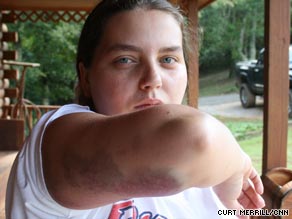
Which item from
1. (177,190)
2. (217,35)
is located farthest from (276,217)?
(217,35)

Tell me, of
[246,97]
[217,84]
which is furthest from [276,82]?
[217,84]

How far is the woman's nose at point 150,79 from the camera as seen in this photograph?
719mm

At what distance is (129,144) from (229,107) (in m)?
13.6

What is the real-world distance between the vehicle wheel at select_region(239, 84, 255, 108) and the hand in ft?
39.3

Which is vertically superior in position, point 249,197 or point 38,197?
point 38,197

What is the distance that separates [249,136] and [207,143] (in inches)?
374

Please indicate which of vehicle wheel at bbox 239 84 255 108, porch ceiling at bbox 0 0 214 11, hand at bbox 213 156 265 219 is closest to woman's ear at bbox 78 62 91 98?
hand at bbox 213 156 265 219

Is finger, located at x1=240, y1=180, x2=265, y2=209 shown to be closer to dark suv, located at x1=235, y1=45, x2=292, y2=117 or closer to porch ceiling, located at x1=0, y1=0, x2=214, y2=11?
porch ceiling, located at x1=0, y1=0, x2=214, y2=11

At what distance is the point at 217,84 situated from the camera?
18.0 metres

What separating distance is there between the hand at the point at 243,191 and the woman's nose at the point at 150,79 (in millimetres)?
212

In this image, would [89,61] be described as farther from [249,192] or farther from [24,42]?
[24,42]

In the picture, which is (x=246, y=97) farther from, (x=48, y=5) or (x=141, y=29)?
(x=141, y=29)

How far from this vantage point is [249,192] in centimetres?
81

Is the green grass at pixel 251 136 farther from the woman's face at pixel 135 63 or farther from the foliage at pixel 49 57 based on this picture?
the woman's face at pixel 135 63
